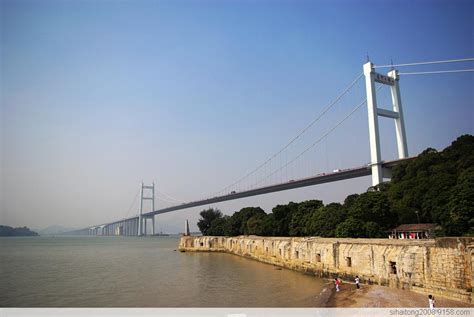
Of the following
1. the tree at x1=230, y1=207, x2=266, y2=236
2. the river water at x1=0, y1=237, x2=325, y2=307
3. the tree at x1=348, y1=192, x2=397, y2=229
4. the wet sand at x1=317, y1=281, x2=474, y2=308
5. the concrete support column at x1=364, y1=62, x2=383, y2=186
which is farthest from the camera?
the tree at x1=230, y1=207, x2=266, y2=236

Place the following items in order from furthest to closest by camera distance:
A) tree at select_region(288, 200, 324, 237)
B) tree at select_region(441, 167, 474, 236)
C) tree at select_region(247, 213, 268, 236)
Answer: tree at select_region(247, 213, 268, 236) → tree at select_region(288, 200, 324, 237) → tree at select_region(441, 167, 474, 236)

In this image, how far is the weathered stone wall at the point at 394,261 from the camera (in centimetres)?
793

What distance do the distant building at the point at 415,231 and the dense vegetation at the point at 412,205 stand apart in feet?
1.26

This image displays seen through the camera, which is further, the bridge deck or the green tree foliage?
the bridge deck

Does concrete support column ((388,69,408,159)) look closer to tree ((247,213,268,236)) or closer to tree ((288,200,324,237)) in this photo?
tree ((288,200,324,237))

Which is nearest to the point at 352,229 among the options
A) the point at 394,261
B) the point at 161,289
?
the point at 394,261

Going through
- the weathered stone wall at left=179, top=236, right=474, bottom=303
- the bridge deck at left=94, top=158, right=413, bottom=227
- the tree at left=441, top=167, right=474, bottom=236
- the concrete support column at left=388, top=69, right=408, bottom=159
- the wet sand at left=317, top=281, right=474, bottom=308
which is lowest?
the wet sand at left=317, top=281, right=474, bottom=308

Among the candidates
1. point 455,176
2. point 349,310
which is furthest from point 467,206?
point 349,310

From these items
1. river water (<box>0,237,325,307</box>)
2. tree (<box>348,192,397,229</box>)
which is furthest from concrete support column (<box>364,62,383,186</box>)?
river water (<box>0,237,325,307</box>)

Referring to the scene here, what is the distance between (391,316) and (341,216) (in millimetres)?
10387

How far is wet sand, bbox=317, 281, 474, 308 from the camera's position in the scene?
816cm

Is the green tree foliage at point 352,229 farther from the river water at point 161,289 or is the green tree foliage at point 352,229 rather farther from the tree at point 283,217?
the tree at point 283,217

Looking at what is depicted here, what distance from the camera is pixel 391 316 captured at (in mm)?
7645

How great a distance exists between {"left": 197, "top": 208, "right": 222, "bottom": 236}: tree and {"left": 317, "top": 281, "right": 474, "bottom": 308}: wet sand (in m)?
31.1
